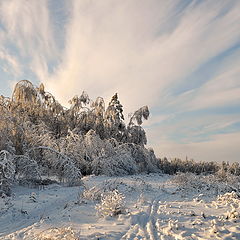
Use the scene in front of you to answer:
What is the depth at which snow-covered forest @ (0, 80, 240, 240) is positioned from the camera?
6.43 meters

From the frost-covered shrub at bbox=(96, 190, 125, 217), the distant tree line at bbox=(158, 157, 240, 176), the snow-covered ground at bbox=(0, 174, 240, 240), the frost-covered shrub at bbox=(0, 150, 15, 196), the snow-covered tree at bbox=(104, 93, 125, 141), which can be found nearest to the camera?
the snow-covered ground at bbox=(0, 174, 240, 240)

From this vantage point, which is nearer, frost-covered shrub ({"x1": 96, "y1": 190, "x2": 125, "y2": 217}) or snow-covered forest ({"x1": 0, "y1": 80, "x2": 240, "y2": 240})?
snow-covered forest ({"x1": 0, "y1": 80, "x2": 240, "y2": 240})

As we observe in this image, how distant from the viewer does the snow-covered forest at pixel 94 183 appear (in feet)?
21.1

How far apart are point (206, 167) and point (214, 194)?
18055 mm

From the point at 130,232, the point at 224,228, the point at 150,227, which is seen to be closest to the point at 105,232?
the point at 130,232

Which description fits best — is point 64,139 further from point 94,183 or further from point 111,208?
point 111,208

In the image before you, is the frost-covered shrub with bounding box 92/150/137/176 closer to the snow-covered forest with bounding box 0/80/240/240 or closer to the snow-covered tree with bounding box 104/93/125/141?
the snow-covered forest with bounding box 0/80/240/240

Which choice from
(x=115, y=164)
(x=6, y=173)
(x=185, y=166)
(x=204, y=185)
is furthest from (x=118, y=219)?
(x=185, y=166)

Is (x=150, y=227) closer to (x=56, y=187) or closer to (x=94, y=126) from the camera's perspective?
(x=56, y=187)

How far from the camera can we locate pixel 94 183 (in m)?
14.1

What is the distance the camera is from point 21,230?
650 centimetres

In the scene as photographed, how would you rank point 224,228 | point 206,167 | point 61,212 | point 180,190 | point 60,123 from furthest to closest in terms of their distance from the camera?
point 206,167
point 60,123
point 180,190
point 61,212
point 224,228

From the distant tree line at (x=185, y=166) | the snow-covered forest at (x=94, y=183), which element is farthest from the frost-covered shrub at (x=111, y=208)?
the distant tree line at (x=185, y=166)

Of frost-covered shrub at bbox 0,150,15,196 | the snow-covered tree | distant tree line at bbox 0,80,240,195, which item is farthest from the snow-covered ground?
the snow-covered tree
